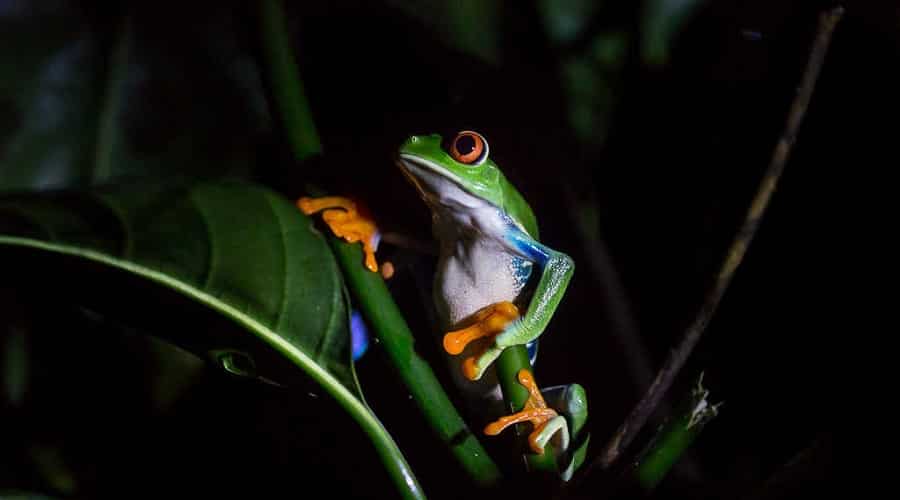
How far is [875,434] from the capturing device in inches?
39.8

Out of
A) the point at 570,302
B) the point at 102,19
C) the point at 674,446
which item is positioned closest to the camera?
the point at 674,446

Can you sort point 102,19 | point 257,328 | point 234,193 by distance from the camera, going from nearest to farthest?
point 257,328, point 234,193, point 102,19

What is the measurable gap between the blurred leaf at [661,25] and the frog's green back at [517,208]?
1.02 m

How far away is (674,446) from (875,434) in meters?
0.30

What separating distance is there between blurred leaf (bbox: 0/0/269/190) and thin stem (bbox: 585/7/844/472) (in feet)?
4.42

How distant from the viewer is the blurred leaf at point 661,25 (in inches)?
87.5

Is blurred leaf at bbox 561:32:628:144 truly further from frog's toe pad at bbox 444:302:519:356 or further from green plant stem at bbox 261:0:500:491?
green plant stem at bbox 261:0:500:491

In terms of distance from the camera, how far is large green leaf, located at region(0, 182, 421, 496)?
1.01 metres

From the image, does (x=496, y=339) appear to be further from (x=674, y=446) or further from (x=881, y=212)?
(x=881, y=212)

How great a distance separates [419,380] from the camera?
1.00 m

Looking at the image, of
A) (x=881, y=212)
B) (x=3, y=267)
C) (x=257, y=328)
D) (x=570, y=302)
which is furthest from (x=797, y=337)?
(x=3, y=267)

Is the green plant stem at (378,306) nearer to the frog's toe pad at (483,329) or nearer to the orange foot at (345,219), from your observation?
the orange foot at (345,219)

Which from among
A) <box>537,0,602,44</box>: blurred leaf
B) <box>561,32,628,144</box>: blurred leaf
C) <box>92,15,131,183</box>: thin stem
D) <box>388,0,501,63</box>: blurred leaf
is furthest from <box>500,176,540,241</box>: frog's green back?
<box>92,15,131,183</box>: thin stem

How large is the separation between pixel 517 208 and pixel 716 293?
42cm
